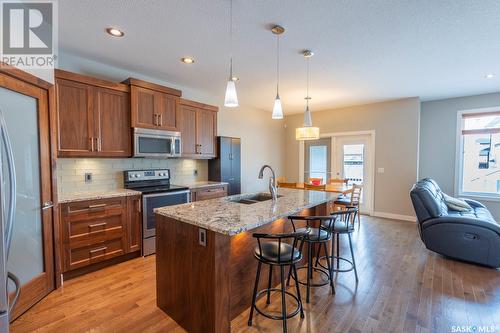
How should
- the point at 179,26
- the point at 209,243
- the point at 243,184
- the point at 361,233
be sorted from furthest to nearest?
1. the point at 243,184
2. the point at 361,233
3. the point at 179,26
4. the point at 209,243

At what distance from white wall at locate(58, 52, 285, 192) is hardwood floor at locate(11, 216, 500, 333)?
5.15ft

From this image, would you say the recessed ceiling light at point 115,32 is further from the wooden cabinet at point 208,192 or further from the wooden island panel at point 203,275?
the wooden cabinet at point 208,192

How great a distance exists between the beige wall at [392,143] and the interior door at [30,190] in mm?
5764

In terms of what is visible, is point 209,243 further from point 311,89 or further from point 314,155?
point 314,155

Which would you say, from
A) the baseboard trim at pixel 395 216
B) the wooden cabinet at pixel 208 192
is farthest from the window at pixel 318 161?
the wooden cabinet at pixel 208 192

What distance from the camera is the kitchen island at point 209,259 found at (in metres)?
1.62

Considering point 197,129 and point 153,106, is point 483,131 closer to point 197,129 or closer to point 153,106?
point 197,129

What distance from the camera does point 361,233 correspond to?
4.30 metres

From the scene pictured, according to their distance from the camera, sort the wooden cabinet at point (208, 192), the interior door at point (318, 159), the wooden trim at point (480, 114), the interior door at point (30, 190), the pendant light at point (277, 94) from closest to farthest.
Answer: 1. the interior door at point (30, 190)
2. the pendant light at point (277, 94)
3. the wooden cabinet at point (208, 192)
4. the wooden trim at point (480, 114)
5. the interior door at point (318, 159)

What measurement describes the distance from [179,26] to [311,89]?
2.80 meters

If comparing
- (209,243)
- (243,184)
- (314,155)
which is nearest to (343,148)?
(314,155)

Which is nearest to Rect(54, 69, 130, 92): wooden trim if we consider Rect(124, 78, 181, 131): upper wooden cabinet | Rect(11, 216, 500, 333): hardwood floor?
Rect(124, 78, 181, 131): upper wooden cabinet

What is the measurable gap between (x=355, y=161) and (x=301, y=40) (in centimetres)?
407

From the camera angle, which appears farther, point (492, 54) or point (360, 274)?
point (492, 54)
